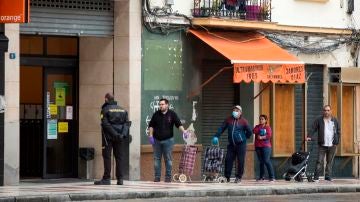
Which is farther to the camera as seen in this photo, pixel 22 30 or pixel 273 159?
pixel 273 159

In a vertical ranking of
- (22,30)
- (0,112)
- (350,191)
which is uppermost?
(22,30)

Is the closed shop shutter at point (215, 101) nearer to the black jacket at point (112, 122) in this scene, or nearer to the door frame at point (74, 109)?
the door frame at point (74, 109)

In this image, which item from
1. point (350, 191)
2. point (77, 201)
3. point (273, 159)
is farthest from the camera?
point (273, 159)

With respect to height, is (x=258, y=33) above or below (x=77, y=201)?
above

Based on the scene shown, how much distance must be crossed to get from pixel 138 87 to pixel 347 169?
7.98m

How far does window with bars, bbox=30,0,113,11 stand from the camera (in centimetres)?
2506

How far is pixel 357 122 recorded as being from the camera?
3181 centimetres

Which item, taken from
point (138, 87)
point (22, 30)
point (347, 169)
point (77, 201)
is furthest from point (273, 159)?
point (77, 201)

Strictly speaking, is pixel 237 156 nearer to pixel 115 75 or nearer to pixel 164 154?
pixel 164 154

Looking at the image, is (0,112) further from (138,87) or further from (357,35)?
(357,35)

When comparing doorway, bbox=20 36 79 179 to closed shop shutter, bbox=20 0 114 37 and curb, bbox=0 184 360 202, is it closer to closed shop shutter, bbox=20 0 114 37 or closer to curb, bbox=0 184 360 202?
closed shop shutter, bbox=20 0 114 37

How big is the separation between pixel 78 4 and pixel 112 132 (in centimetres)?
362

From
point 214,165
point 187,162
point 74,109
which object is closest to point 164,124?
point 187,162

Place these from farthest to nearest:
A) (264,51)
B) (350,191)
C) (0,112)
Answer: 1. (264,51)
2. (350,191)
3. (0,112)
